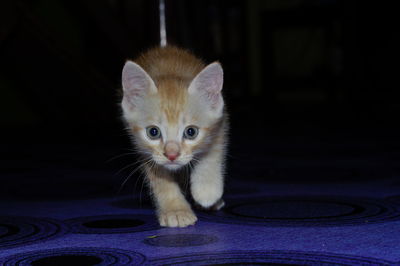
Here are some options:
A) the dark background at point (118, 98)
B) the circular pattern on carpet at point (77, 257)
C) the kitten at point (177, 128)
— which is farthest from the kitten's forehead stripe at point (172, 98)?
the circular pattern on carpet at point (77, 257)

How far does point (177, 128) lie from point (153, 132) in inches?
3.2

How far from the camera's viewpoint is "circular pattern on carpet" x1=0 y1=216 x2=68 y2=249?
1446 millimetres

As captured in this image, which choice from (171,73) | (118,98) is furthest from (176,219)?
(118,98)

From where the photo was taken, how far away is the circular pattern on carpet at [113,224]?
156 centimetres

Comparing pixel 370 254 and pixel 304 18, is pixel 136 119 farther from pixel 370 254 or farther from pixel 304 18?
pixel 304 18

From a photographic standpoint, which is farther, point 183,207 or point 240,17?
point 240,17

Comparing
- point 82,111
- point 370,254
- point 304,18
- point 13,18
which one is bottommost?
point 370,254

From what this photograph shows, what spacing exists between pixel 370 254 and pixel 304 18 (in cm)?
633

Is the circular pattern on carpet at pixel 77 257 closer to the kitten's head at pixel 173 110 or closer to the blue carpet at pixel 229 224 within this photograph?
the blue carpet at pixel 229 224

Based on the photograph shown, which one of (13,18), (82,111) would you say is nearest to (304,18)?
(82,111)

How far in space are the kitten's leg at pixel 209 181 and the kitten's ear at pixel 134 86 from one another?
0.93 ft

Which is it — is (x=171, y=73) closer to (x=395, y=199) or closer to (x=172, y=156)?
(x=172, y=156)

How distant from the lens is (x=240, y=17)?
28.1ft

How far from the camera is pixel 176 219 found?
162 cm
